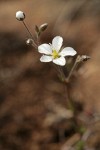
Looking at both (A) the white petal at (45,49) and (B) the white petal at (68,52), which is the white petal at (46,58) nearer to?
(A) the white petal at (45,49)

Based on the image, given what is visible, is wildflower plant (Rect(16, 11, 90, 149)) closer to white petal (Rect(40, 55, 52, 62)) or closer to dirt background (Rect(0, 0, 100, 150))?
white petal (Rect(40, 55, 52, 62))

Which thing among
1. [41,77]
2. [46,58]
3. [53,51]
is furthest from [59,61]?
[41,77]

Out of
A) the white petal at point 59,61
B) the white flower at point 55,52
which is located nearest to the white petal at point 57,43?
the white flower at point 55,52

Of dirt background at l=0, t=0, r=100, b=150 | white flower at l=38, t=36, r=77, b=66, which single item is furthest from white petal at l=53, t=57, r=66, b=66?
dirt background at l=0, t=0, r=100, b=150

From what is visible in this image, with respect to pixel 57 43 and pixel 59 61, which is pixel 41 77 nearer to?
pixel 57 43

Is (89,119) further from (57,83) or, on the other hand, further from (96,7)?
(96,7)
